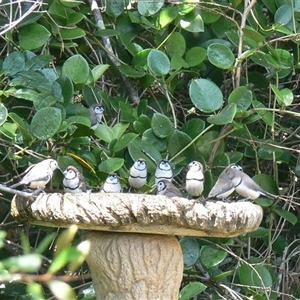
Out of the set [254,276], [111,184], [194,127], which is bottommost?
[254,276]

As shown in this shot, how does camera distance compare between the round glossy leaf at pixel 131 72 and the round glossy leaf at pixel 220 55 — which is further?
the round glossy leaf at pixel 131 72

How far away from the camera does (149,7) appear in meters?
2.92

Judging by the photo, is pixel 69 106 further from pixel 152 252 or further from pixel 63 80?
pixel 152 252

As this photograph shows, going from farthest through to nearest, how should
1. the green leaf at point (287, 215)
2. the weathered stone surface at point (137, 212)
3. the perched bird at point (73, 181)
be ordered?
the green leaf at point (287, 215)
the perched bird at point (73, 181)
the weathered stone surface at point (137, 212)

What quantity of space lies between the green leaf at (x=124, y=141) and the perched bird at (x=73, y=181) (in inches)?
11.6

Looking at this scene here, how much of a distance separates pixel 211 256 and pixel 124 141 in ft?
2.01

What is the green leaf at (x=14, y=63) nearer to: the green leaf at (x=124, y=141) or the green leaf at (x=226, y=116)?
the green leaf at (x=124, y=141)

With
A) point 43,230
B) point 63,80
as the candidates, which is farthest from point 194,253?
point 63,80

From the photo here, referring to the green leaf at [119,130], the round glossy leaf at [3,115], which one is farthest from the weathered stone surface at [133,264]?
the green leaf at [119,130]

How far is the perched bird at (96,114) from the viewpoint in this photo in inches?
106

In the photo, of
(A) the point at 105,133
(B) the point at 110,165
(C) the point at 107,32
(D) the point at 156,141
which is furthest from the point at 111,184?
(C) the point at 107,32

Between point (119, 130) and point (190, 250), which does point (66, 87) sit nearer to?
point (119, 130)

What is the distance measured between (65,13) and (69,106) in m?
0.44

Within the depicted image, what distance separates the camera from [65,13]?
2756mm
